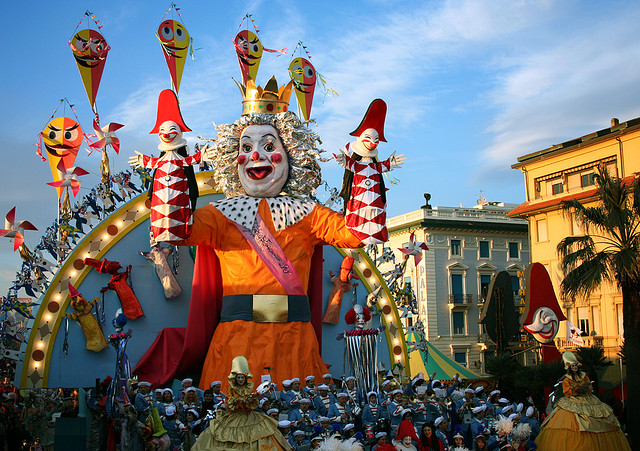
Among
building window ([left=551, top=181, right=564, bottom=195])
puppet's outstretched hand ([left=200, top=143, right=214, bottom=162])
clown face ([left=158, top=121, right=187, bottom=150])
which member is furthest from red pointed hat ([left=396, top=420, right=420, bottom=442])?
building window ([left=551, top=181, right=564, bottom=195])

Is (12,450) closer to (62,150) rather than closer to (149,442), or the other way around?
(149,442)

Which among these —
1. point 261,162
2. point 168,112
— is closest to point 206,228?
point 261,162

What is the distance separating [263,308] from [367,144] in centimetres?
→ 290

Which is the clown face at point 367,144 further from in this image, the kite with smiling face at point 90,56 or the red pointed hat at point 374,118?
the kite with smiling face at point 90,56

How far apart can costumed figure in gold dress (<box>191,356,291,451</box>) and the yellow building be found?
20984mm

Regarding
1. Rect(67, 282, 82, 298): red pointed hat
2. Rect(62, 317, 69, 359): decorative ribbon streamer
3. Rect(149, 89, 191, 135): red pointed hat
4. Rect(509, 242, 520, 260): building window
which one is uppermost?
Rect(509, 242, 520, 260): building window

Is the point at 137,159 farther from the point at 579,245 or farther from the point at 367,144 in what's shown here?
the point at 579,245

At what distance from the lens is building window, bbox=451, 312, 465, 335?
37719 mm

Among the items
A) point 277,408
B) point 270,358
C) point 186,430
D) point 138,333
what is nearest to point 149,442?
point 186,430

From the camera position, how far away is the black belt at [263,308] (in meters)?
10.9

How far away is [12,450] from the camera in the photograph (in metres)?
10.3

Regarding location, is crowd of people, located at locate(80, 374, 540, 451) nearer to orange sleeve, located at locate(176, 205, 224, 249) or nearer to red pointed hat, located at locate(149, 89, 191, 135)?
orange sleeve, located at locate(176, 205, 224, 249)

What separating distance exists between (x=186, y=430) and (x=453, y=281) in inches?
1179

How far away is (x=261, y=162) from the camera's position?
1136 cm
